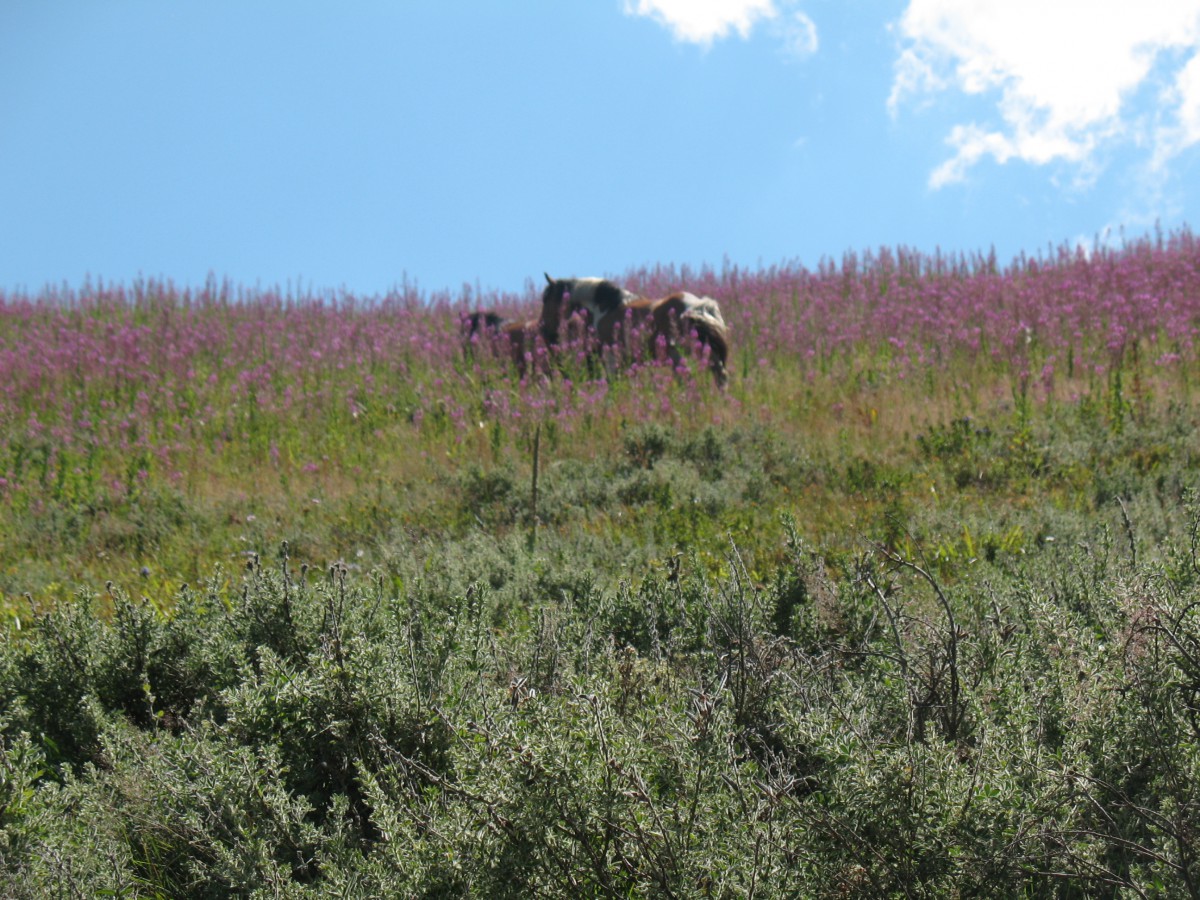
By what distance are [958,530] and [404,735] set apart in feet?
12.2

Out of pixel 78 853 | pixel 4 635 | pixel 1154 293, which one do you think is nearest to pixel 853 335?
pixel 1154 293

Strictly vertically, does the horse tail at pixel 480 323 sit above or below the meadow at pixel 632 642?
above

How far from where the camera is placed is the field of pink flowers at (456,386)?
798 cm

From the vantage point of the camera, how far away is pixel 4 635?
161 inches

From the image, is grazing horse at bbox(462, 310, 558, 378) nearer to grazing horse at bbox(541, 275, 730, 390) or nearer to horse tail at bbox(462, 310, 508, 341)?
horse tail at bbox(462, 310, 508, 341)

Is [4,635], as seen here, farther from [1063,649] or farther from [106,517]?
[1063,649]

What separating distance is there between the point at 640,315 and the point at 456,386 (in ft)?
7.57

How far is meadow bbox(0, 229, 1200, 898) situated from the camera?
79.0 inches

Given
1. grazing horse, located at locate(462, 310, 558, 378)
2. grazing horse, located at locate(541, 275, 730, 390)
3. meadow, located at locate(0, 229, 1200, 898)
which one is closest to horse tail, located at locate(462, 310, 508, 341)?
grazing horse, located at locate(462, 310, 558, 378)

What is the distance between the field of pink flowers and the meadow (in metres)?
0.08

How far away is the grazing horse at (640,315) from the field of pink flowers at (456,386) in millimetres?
512

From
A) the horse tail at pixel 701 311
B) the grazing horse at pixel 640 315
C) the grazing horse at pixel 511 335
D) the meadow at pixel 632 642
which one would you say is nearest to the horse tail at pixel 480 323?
the grazing horse at pixel 511 335

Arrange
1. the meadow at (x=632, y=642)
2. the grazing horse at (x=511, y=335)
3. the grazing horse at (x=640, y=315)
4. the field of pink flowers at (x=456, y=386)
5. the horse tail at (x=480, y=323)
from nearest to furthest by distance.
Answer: the meadow at (x=632, y=642) < the field of pink flowers at (x=456, y=386) < the grazing horse at (x=640, y=315) < the grazing horse at (x=511, y=335) < the horse tail at (x=480, y=323)

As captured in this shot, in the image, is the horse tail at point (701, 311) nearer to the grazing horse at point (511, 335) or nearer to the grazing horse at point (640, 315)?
the grazing horse at point (640, 315)
